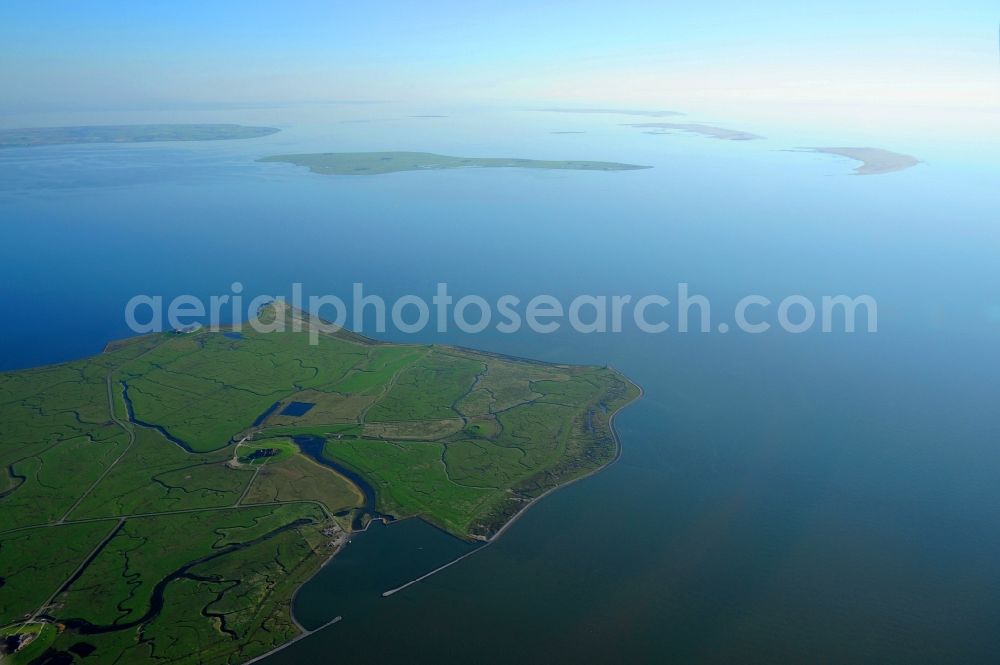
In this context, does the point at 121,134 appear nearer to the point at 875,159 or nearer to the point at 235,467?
the point at 235,467

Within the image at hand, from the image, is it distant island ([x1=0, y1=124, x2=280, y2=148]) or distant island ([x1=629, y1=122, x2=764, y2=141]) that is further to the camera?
distant island ([x1=629, y1=122, x2=764, y2=141])

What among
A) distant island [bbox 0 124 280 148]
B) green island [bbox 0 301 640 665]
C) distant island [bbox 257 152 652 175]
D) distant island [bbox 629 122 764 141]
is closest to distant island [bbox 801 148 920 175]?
distant island [bbox 629 122 764 141]

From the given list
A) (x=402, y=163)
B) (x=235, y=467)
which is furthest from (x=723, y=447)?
(x=402, y=163)

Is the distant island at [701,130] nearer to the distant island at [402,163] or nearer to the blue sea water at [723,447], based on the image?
the distant island at [402,163]

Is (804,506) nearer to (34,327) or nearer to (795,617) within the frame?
(795,617)

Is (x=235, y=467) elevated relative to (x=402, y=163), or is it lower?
lower

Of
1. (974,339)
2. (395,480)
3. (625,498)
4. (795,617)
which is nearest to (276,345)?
(395,480)

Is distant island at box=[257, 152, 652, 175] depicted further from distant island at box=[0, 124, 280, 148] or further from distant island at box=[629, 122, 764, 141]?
distant island at box=[629, 122, 764, 141]
